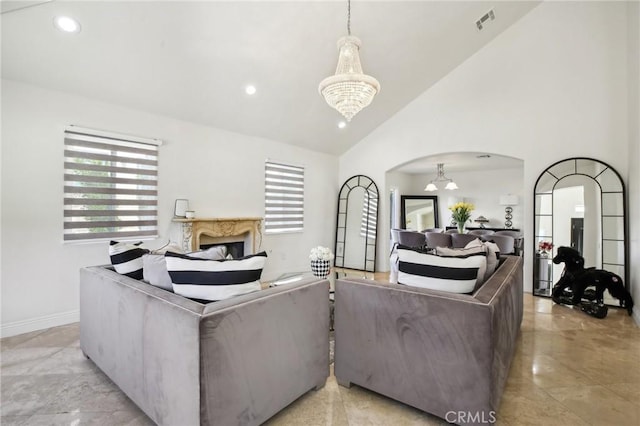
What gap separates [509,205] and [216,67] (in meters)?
7.33

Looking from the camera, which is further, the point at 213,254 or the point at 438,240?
the point at 438,240

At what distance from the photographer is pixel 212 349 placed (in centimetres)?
139

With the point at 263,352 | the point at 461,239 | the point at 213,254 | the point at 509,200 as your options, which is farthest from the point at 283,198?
the point at 509,200

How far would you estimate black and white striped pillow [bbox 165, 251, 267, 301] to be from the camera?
1.65 meters

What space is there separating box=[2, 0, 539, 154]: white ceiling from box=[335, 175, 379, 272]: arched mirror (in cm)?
188

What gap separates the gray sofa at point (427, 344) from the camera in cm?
158

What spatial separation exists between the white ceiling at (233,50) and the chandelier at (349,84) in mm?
802

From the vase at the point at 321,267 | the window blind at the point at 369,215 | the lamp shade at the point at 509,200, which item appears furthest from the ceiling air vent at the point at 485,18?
the lamp shade at the point at 509,200

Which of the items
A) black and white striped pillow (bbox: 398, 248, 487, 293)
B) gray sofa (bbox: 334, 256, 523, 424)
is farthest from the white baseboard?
black and white striped pillow (bbox: 398, 248, 487, 293)

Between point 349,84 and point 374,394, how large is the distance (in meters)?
2.50

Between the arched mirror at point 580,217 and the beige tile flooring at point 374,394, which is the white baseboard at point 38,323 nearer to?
the beige tile flooring at point 374,394

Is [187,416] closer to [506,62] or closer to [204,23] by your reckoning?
[204,23]

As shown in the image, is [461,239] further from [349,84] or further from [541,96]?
[349,84]

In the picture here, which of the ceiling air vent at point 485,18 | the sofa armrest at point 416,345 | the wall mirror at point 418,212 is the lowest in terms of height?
the sofa armrest at point 416,345
